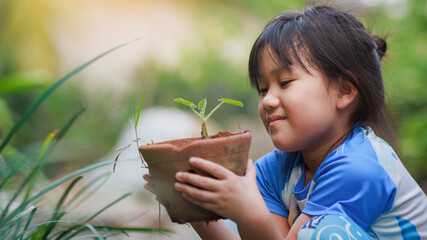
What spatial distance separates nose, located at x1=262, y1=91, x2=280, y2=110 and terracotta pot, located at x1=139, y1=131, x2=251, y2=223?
0.67 ft

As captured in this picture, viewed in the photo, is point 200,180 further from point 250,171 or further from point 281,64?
point 281,64

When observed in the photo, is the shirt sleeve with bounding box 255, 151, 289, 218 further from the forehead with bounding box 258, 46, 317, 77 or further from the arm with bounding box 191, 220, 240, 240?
the forehead with bounding box 258, 46, 317, 77

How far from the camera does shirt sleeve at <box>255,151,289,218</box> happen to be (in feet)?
5.69

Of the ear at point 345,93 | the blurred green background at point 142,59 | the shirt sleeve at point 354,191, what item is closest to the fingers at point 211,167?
the shirt sleeve at point 354,191

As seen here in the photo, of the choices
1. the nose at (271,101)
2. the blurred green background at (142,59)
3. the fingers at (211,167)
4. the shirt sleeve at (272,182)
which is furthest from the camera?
the blurred green background at (142,59)

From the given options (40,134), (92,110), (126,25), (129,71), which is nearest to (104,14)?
(126,25)

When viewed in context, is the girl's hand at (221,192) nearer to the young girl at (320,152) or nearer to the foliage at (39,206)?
the young girl at (320,152)

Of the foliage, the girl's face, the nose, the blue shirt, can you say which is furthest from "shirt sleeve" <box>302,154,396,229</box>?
the foliage

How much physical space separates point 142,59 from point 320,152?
17.9ft

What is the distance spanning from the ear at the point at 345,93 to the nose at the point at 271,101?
25 cm

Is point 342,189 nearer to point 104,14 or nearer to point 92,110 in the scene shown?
point 92,110

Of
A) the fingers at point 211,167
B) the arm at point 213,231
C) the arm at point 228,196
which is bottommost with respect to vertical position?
the arm at point 213,231

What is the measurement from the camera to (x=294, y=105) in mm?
1430

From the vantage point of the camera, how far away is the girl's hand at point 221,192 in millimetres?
1184
